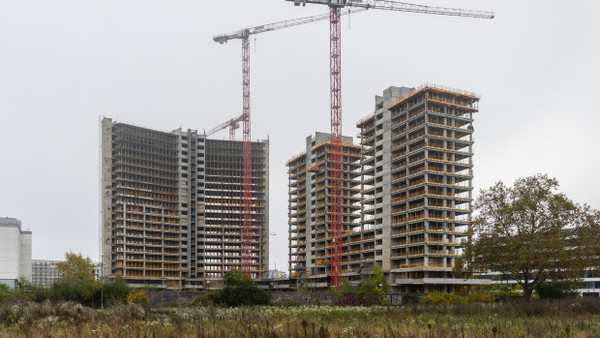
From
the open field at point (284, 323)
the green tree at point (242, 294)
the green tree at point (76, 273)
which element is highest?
the open field at point (284, 323)

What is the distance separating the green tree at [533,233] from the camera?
60.8 m

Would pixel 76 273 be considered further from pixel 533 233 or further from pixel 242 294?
pixel 533 233

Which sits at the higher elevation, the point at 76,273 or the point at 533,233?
the point at 533,233

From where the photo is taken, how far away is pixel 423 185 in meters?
128

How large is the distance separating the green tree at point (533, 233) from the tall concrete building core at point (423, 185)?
59282 mm

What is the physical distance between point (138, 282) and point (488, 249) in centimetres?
13613

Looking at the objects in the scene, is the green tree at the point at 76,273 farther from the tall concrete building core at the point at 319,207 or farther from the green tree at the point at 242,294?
the tall concrete building core at the point at 319,207

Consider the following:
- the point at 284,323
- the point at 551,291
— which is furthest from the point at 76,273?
the point at 284,323

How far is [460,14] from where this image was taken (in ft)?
558

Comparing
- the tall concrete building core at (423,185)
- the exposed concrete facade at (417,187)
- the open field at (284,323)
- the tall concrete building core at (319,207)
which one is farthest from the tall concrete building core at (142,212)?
the open field at (284,323)

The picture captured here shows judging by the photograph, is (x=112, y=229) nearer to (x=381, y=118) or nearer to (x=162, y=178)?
(x=162, y=178)

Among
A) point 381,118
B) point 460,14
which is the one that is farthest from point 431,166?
point 460,14

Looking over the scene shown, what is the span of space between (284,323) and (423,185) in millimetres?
107818

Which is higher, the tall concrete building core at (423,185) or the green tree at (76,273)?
the tall concrete building core at (423,185)
